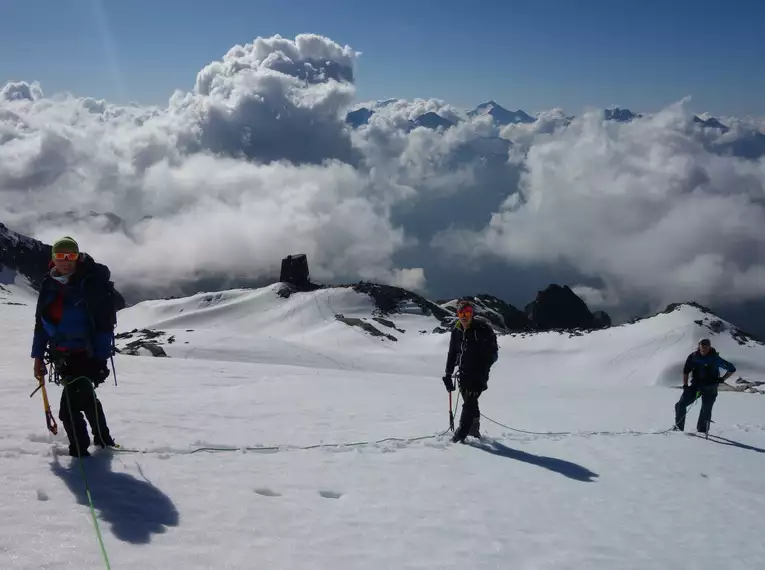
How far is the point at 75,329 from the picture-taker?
8.34 meters

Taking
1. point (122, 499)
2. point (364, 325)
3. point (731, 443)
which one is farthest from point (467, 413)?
point (364, 325)

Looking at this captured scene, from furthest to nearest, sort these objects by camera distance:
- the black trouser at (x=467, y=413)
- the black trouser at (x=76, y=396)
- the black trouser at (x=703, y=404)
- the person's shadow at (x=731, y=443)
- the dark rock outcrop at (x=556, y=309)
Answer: the dark rock outcrop at (x=556, y=309), the black trouser at (x=703, y=404), the person's shadow at (x=731, y=443), the black trouser at (x=467, y=413), the black trouser at (x=76, y=396)

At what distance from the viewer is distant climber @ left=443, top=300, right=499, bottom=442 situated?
12.1 meters

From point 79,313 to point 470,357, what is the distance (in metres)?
7.63

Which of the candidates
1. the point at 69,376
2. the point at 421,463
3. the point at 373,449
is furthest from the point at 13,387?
the point at 421,463

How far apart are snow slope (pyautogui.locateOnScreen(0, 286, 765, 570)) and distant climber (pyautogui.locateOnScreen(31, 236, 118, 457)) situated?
2.97ft

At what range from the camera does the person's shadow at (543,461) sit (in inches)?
425

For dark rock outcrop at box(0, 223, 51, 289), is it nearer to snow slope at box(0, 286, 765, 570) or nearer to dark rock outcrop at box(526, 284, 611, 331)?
dark rock outcrop at box(526, 284, 611, 331)

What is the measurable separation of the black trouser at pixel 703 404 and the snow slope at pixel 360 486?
636mm

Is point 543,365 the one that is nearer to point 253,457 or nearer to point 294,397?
point 294,397

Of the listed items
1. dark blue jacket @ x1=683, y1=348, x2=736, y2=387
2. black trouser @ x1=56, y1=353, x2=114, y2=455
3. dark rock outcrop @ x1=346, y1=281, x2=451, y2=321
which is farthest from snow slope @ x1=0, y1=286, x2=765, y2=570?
dark rock outcrop @ x1=346, y1=281, x2=451, y2=321

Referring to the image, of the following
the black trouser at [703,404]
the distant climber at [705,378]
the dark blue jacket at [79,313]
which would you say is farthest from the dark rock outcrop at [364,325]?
the dark blue jacket at [79,313]

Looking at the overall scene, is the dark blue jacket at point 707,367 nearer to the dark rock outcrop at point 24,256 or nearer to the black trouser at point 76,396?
the black trouser at point 76,396

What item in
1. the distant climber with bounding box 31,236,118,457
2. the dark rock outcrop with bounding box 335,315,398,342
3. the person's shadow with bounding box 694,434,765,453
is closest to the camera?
the distant climber with bounding box 31,236,118,457
